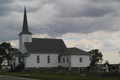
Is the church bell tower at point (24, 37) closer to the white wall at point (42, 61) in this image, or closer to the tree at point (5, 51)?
the white wall at point (42, 61)

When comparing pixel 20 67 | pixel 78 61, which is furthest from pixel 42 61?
pixel 78 61

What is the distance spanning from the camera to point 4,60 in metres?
94.2

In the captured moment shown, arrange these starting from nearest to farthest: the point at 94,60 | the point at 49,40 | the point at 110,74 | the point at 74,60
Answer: the point at 110,74
the point at 74,60
the point at 49,40
the point at 94,60

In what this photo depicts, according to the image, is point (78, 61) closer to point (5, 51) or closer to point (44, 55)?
point (44, 55)

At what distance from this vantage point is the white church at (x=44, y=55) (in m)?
61.3

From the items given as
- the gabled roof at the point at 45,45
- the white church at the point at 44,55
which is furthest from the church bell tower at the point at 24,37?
the gabled roof at the point at 45,45

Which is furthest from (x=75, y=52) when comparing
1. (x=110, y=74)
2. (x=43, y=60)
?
(x=110, y=74)

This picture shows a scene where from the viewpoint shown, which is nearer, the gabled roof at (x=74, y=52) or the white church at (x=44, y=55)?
the gabled roof at (x=74, y=52)

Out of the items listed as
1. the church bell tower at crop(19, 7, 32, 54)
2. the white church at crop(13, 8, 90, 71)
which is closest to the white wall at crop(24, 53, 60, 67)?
the white church at crop(13, 8, 90, 71)

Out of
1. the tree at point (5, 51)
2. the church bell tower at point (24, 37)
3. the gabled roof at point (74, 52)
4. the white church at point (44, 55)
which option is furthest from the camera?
the tree at point (5, 51)

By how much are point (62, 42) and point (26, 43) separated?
11758 mm

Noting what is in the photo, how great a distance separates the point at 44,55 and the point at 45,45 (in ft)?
11.6

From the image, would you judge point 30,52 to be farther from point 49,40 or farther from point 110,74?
point 110,74

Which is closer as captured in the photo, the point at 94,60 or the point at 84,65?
the point at 84,65
